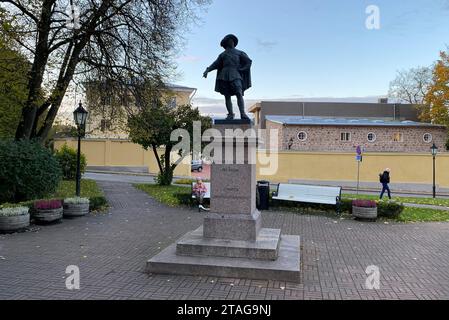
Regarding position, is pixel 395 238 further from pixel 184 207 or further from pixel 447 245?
pixel 184 207

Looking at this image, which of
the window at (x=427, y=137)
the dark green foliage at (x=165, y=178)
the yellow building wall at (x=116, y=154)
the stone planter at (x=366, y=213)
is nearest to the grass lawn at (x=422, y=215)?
the stone planter at (x=366, y=213)

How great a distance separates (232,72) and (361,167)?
23.6 m

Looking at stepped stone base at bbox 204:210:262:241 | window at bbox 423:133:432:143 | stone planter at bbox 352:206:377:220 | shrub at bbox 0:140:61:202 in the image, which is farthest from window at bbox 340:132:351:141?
stepped stone base at bbox 204:210:262:241

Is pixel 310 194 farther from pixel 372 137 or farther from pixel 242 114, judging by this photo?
pixel 372 137

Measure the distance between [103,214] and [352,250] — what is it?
26.3 feet

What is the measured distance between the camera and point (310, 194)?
1434cm

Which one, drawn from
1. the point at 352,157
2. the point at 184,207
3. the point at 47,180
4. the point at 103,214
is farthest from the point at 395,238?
the point at 352,157

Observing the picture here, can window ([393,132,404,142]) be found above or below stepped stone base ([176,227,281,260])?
above

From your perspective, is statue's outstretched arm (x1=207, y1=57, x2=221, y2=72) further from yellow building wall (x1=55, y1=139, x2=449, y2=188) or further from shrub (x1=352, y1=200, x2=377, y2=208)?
yellow building wall (x1=55, y1=139, x2=449, y2=188)

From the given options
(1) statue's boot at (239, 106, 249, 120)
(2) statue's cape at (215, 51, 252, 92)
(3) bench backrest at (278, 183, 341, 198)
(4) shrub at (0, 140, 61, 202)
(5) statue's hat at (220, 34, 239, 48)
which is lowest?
(3) bench backrest at (278, 183, 341, 198)

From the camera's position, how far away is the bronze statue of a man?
7898 mm

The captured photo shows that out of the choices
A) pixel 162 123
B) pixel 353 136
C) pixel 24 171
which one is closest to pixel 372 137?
pixel 353 136

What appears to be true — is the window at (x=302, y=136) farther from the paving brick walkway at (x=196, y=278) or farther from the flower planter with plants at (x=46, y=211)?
the flower planter with plants at (x=46, y=211)

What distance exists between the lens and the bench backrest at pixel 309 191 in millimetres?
14047
